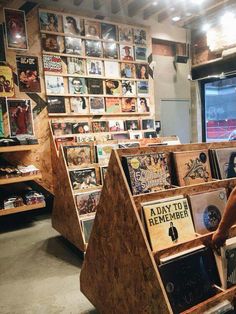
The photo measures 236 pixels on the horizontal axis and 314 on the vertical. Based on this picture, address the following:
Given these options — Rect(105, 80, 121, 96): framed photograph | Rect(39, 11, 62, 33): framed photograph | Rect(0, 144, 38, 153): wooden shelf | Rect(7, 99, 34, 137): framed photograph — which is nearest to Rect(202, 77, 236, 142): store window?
Rect(105, 80, 121, 96): framed photograph

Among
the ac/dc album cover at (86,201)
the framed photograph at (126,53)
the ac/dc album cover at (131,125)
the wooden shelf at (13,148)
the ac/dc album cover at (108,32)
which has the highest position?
the ac/dc album cover at (108,32)

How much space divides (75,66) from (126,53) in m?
1.17

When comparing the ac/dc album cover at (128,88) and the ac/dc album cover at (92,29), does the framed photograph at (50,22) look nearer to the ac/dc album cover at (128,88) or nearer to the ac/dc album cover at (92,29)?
the ac/dc album cover at (92,29)

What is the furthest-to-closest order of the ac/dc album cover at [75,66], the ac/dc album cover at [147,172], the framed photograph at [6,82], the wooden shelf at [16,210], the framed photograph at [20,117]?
the ac/dc album cover at [75,66]
the framed photograph at [20,117]
the framed photograph at [6,82]
the wooden shelf at [16,210]
the ac/dc album cover at [147,172]

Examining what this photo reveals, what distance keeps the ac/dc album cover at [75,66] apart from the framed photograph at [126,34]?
3.45 feet

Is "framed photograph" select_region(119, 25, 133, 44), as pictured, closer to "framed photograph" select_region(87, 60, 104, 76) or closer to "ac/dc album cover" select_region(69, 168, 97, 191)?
"framed photograph" select_region(87, 60, 104, 76)

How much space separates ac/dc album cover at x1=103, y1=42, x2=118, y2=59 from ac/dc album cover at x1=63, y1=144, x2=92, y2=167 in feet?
8.40

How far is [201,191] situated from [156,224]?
0.41 metres

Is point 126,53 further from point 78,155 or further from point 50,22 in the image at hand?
point 78,155

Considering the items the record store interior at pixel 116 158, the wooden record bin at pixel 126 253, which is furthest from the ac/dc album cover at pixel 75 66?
the wooden record bin at pixel 126 253

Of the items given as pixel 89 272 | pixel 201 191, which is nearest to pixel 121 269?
pixel 89 272

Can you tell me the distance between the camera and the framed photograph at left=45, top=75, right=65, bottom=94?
452 centimetres

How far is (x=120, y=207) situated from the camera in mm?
1460

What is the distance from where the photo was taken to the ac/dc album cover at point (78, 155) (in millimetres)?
3108
